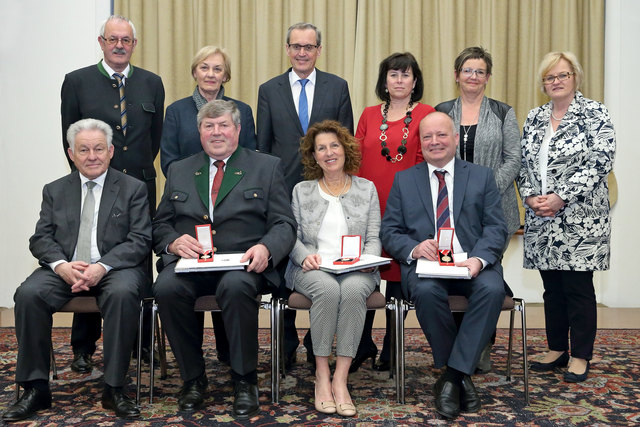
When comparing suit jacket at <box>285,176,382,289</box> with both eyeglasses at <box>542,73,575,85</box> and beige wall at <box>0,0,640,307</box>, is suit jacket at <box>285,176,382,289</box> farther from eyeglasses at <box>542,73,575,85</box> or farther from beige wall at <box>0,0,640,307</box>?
beige wall at <box>0,0,640,307</box>

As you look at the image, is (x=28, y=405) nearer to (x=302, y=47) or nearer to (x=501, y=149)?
(x=302, y=47)

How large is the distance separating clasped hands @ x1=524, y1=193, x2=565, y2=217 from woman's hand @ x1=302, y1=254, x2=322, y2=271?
1.28 metres

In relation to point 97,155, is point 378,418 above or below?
below

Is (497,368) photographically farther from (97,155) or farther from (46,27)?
(46,27)

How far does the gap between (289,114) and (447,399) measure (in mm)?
1889

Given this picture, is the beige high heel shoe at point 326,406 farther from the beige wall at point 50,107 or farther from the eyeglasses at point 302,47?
the beige wall at point 50,107

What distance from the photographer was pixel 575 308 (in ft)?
12.2

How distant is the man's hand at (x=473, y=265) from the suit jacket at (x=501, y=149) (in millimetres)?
613

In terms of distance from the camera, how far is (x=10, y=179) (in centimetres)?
588

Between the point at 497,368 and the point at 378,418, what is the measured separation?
3.71ft

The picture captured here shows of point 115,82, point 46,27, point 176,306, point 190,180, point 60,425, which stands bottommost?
point 60,425

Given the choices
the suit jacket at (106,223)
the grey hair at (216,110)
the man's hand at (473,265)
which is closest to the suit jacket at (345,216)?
the man's hand at (473,265)

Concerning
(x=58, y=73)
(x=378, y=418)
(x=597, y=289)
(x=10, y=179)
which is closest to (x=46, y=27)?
(x=58, y=73)

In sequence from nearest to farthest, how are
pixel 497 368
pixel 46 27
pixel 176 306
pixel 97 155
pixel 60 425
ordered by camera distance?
1. pixel 60 425
2. pixel 176 306
3. pixel 97 155
4. pixel 497 368
5. pixel 46 27
